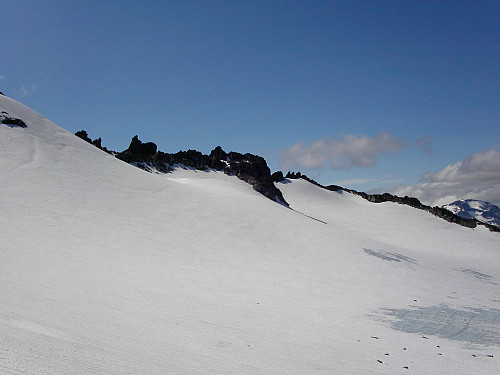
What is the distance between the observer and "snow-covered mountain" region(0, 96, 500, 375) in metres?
6.45

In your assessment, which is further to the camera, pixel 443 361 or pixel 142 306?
pixel 142 306

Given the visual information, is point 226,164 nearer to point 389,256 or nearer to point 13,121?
point 13,121

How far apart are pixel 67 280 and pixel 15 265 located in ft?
6.95

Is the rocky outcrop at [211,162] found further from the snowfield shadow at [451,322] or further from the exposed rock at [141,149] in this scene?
the snowfield shadow at [451,322]

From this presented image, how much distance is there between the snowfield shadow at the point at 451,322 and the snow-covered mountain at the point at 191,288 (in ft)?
0.32

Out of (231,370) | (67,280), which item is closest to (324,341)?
(231,370)

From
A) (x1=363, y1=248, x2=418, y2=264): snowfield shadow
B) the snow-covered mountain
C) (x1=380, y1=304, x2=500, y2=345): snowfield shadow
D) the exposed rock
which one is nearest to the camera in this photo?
the snow-covered mountain

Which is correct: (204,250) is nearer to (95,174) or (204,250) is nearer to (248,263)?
(248,263)

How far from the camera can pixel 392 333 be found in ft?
35.6

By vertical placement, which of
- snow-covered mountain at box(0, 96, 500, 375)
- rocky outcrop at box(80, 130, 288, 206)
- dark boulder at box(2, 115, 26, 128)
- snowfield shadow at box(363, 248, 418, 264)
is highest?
rocky outcrop at box(80, 130, 288, 206)

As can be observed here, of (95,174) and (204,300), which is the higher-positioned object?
(95,174)

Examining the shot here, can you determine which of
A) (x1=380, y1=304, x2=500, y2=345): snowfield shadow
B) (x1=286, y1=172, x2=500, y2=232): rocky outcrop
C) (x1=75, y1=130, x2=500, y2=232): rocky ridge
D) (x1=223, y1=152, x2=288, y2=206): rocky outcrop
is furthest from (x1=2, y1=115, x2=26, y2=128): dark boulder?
(x1=286, y1=172, x2=500, y2=232): rocky outcrop

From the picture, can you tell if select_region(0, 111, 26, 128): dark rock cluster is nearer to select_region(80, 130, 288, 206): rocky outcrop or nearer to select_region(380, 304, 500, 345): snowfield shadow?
select_region(80, 130, 288, 206): rocky outcrop

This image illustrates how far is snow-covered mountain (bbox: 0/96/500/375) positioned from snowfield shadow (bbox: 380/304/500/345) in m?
0.10
